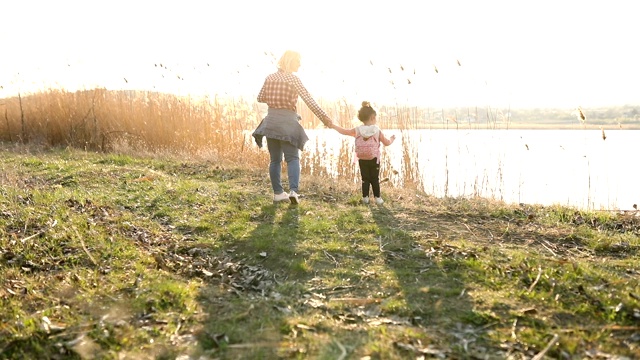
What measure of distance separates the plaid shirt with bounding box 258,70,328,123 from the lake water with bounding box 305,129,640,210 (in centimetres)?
290

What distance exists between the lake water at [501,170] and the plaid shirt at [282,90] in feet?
9.51

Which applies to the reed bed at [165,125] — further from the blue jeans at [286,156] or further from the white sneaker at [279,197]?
→ the blue jeans at [286,156]

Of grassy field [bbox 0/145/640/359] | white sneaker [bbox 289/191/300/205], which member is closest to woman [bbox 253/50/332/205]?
white sneaker [bbox 289/191/300/205]

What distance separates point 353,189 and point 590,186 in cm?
359

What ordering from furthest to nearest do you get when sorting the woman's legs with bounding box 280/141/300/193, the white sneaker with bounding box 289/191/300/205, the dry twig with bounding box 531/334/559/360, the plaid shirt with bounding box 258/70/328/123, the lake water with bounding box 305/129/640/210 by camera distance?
the lake water with bounding box 305/129/640/210 < the white sneaker with bounding box 289/191/300/205 < the woman's legs with bounding box 280/141/300/193 < the plaid shirt with bounding box 258/70/328/123 < the dry twig with bounding box 531/334/559/360

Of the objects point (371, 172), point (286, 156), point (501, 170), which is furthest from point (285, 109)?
point (501, 170)

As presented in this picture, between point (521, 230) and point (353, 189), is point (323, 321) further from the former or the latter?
point (353, 189)

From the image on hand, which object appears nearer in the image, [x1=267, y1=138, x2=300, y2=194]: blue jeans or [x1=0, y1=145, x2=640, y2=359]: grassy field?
[x1=0, y1=145, x2=640, y2=359]: grassy field

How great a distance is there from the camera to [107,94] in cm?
1272

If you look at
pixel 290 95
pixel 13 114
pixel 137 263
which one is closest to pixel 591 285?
pixel 137 263

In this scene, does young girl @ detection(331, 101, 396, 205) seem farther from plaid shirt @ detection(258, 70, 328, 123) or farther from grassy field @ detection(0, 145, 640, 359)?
plaid shirt @ detection(258, 70, 328, 123)

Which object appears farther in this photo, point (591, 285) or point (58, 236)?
point (58, 236)

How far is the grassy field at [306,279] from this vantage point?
10.6ft

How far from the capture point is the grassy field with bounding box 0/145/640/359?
10.6 ft
